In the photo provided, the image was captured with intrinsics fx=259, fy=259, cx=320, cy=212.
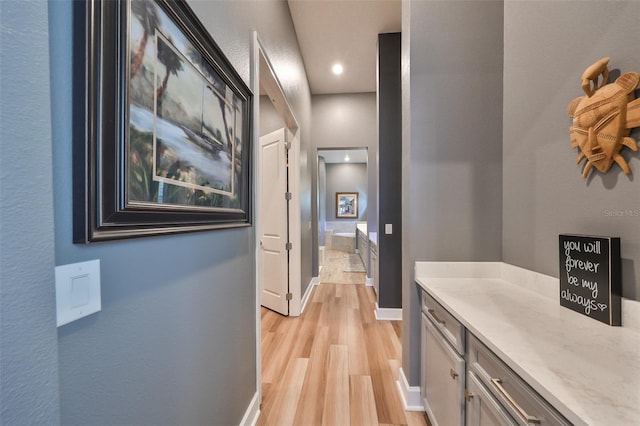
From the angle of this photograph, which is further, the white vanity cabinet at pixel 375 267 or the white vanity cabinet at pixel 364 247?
the white vanity cabinet at pixel 364 247

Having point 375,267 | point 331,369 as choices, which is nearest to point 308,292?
point 375,267

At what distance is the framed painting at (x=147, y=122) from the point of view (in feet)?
1.74

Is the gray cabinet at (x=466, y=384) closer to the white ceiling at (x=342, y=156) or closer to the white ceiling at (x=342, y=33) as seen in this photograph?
the white ceiling at (x=342, y=33)

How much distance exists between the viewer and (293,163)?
3176 mm

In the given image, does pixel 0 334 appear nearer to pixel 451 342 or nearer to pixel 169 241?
pixel 169 241

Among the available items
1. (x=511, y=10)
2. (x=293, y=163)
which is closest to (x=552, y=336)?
Result: (x=511, y=10)

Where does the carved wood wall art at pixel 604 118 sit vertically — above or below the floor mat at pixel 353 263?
above

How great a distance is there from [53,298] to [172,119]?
0.57 m

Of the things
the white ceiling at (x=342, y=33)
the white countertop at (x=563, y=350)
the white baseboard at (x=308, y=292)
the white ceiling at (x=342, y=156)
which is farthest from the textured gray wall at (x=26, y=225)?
the white ceiling at (x=342, y=156)

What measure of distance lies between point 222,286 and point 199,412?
0.48 metres

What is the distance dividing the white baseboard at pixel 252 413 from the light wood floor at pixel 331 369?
0.05 m

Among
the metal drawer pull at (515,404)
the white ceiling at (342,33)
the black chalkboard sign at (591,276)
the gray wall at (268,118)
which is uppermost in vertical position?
the white ceiling at (342,33)

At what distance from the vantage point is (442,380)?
51.3 inches

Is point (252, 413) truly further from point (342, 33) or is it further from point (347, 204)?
point (347, 204)
